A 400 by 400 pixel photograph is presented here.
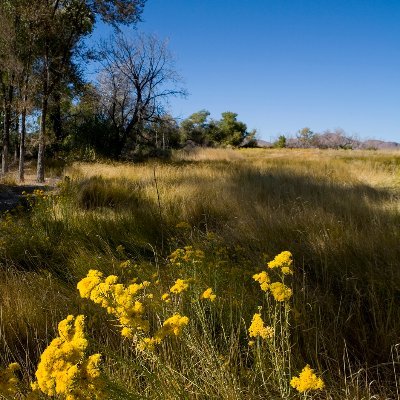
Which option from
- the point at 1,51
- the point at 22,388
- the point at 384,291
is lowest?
the point at 22,388

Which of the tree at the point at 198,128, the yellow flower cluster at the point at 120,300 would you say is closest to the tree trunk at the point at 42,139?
the yellow flower cluster at the point at 120,300

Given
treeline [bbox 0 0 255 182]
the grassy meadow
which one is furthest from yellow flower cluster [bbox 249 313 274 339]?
treeline [bbox 0 0 255 182]

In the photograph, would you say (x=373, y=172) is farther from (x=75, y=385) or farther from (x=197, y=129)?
(x=197, y=129)

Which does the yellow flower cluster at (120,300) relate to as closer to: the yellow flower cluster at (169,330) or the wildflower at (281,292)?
the yellow flower cluster at (169,330)

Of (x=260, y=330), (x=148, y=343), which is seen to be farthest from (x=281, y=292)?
(x=148, y=343)

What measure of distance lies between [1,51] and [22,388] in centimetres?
1176

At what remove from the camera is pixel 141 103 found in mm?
18734

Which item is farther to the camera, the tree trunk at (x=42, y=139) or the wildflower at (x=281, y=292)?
the tree trunk at (x=42, y=139)

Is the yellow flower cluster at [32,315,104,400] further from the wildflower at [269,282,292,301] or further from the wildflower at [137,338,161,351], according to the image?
the wildflower at [269,282,292,301]

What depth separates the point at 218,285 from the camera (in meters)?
2.44

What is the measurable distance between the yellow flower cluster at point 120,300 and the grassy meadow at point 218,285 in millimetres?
106

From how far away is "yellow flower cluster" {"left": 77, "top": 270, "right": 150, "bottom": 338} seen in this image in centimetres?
105

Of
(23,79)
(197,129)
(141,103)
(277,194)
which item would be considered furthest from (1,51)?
(197,129)

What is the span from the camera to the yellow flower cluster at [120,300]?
1.05 meters
